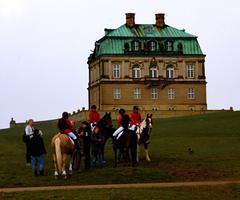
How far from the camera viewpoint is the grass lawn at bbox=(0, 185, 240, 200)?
2686 cm

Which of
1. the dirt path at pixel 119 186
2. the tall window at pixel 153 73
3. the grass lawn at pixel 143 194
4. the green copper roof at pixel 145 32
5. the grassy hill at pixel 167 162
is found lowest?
the grass lawn at pixel 143 194

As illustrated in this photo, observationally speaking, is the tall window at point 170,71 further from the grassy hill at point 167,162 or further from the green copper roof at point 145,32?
the grassy hill at point 167,162

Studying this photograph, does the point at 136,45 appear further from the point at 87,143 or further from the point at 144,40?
the point at 87,143

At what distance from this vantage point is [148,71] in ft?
392

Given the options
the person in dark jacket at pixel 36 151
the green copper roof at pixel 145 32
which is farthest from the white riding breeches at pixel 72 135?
the green copper roof at pixel 145 32

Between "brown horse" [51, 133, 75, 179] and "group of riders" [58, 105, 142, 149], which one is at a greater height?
"group of riders" [58, 105, 142, 149]

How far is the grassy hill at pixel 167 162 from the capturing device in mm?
33138

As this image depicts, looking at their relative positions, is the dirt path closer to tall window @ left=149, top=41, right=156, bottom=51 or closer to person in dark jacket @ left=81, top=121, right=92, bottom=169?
person in dark jacket @ left=81, top=121, right=92, bottom=169

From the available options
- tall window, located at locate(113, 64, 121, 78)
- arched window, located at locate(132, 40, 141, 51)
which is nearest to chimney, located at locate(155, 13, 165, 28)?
arched window, located at locate(132, 40, 141, 51)

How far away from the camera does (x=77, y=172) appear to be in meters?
35.1

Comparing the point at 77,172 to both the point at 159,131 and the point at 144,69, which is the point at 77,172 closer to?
the point at 159,131

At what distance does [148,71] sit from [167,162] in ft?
266

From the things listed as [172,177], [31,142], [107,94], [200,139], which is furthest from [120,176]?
[107,94]

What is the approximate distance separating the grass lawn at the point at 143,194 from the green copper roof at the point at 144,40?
297 feet
